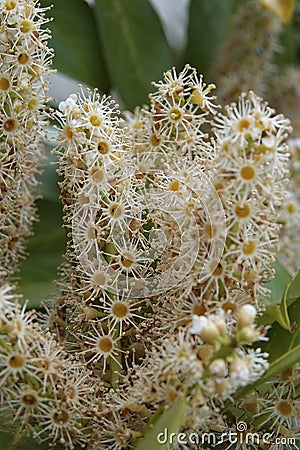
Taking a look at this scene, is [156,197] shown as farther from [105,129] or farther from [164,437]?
[164,437]

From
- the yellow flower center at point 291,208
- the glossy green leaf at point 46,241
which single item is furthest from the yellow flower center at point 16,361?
the yellow flower center at point 291,208

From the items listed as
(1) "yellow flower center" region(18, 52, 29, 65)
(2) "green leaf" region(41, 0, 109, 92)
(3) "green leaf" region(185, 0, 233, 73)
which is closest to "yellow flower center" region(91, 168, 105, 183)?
(1) "yellow flower center" region(18, 52, 29, 65)

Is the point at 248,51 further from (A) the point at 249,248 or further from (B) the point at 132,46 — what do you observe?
(A) the point at 249,248

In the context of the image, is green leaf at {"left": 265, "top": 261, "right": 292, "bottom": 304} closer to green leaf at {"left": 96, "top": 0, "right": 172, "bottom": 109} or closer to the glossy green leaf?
the glossy green leaf

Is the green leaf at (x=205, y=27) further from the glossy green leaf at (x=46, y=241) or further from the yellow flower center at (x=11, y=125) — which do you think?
the yellow flower center at (x=11, y=125)

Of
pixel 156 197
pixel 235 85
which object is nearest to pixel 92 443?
pixel 156 197

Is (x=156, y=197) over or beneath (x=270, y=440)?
over
